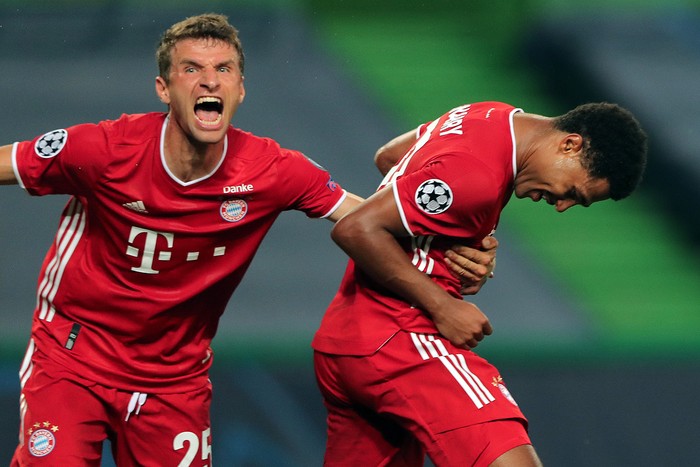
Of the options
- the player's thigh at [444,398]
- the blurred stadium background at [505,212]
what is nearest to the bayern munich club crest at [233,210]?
the player's thigh at [444,398]

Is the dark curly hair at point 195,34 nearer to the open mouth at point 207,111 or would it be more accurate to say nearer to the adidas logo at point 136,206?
the open mouth at point 207,111

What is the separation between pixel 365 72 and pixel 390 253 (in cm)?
335

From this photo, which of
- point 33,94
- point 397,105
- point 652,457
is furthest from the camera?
point 397,105

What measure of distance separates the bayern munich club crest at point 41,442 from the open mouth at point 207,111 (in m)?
0.99

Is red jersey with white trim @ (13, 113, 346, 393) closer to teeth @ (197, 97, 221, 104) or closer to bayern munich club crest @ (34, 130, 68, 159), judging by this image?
bayern munich club crest @ (34, 130, 68, 159)

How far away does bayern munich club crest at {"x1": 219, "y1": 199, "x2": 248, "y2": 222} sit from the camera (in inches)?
136

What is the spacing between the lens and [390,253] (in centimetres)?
319

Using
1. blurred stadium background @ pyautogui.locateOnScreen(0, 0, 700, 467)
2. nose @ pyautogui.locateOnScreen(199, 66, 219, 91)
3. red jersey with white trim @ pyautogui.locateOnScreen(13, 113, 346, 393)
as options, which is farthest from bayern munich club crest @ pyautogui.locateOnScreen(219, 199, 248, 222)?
blurred stadium background @ pyautogui.locateOnScreen(0, 0, 700, 467)

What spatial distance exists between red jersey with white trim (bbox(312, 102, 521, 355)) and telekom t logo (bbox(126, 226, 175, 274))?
527mm

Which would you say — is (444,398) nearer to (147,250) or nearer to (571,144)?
(571,144)

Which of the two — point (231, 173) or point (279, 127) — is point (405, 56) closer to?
point (279, 127)

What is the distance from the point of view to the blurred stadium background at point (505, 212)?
4516mm

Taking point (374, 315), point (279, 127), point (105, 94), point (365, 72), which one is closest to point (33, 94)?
point (105, 94)

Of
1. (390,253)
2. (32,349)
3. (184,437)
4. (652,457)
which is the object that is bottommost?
(652,457)
